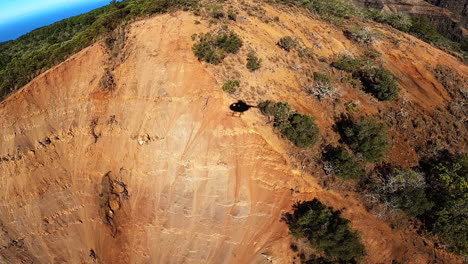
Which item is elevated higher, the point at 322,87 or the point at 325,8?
the point at 325,8

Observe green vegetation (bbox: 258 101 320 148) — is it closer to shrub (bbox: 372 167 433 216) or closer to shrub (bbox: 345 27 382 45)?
shrub (bbox: 372 167 433 216)

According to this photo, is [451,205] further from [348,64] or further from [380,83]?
[348,64]

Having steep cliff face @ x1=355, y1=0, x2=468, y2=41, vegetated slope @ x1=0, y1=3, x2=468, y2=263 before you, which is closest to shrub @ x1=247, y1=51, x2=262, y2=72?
vegetated slope @ x1=0, y1=3, x2=468, y2=263

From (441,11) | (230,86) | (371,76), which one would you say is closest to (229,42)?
(230,86)

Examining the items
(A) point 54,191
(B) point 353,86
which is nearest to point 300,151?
(B) point 353,86

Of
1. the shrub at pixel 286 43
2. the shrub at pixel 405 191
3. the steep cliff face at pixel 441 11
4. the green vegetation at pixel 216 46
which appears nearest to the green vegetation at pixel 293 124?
the green vegetation at pixel 216 46
